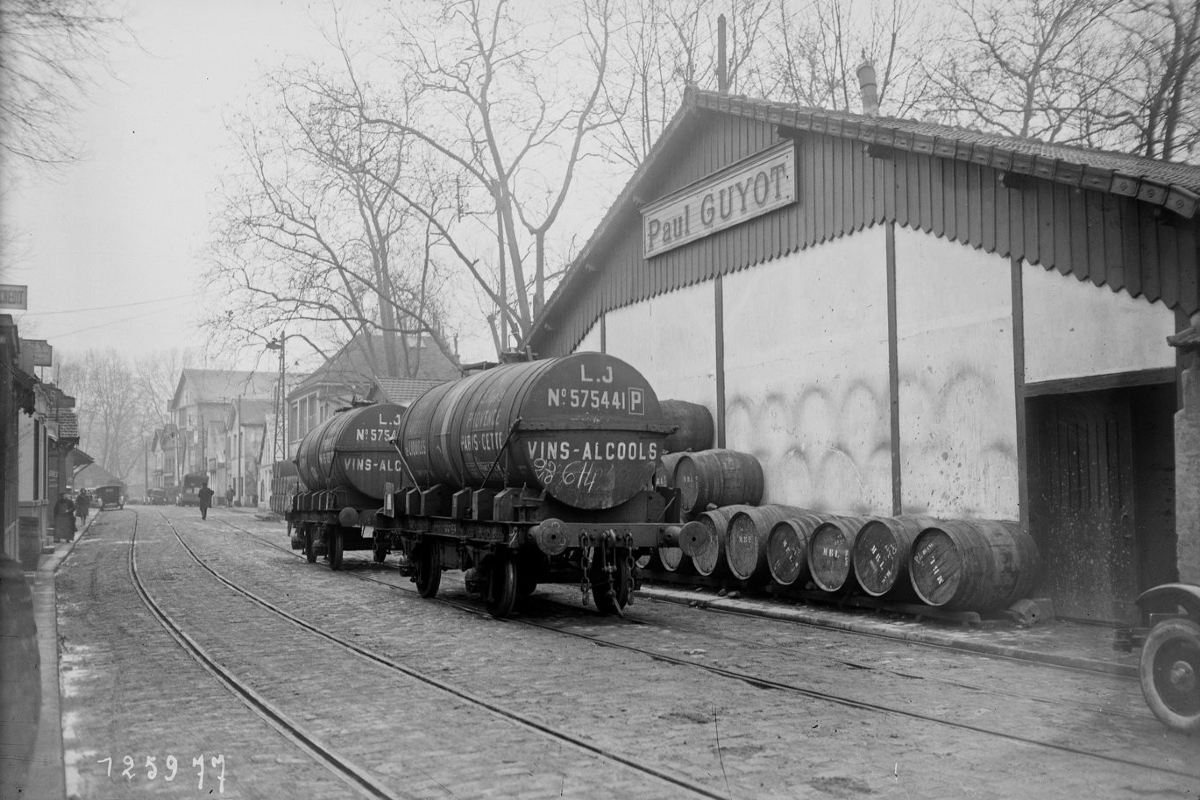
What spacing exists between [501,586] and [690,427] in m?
6.08

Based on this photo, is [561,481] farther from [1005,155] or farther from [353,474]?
[353,474]

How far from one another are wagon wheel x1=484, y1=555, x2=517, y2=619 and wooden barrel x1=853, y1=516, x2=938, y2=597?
13.5 ft

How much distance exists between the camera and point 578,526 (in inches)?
457

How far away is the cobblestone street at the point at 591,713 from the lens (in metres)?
5.64

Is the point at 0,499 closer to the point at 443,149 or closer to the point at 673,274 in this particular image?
the point at 673,274

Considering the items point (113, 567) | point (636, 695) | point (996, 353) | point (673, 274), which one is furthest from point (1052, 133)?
point (113, 567)

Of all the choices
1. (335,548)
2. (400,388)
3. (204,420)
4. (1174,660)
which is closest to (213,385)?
(204,420)

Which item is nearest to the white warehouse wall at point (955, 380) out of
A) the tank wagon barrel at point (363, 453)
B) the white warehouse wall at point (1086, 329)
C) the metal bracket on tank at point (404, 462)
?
the white warehouse wall at point (1086, 329)

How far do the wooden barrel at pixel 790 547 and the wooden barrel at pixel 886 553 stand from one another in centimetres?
79

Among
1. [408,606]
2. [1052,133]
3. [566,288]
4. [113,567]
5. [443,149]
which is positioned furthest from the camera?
[443,149]

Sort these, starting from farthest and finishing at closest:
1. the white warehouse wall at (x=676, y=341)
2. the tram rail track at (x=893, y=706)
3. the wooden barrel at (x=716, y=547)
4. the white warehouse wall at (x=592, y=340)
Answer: the white warehouse wall at (x=592, y=340) < the white warehouse wall at (x=676, y=341) < the wooden barrel at (x=716, y=547) < the tram rail track at (x=893, y=706)

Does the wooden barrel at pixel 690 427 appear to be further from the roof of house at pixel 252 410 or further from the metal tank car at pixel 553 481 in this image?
the roof of house at pixel 252 410

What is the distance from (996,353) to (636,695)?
6.88 metres

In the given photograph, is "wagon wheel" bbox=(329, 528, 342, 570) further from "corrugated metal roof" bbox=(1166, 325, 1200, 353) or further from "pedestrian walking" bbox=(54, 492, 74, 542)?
"corrugated metal roof" bbox=(1166, 325, 1200, 353)
